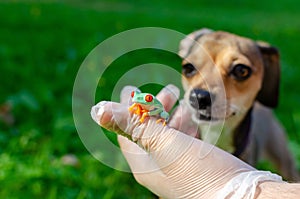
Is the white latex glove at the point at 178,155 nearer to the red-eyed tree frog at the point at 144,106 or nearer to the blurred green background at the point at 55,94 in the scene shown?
the red-eyed tree frog at the point at 144,106

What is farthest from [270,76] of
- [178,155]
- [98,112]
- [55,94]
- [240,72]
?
[98,112]

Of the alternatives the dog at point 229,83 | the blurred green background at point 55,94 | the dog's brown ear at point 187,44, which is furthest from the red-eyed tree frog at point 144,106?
the dog's brown ear at point 187,44

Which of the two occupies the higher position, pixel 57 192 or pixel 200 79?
pixel 200 79

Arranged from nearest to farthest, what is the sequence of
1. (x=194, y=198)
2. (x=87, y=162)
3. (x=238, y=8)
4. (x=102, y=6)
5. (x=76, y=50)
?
(x=194, y=198)
(x=87, y=162)
(x=76, y=50)
(x=102, y=6)
(x=238, y=8)

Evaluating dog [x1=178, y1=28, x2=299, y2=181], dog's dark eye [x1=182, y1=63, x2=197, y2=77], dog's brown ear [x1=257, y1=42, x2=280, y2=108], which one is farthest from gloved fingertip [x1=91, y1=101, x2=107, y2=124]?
dog's brown ear [x1=257, y1=42, x2=280, y2=108]

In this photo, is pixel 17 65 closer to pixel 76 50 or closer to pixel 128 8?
pixel 76 50

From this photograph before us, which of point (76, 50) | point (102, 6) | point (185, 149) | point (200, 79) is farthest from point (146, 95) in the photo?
point (102, 6)

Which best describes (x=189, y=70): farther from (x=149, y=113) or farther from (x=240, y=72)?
(x=149, y=113)
